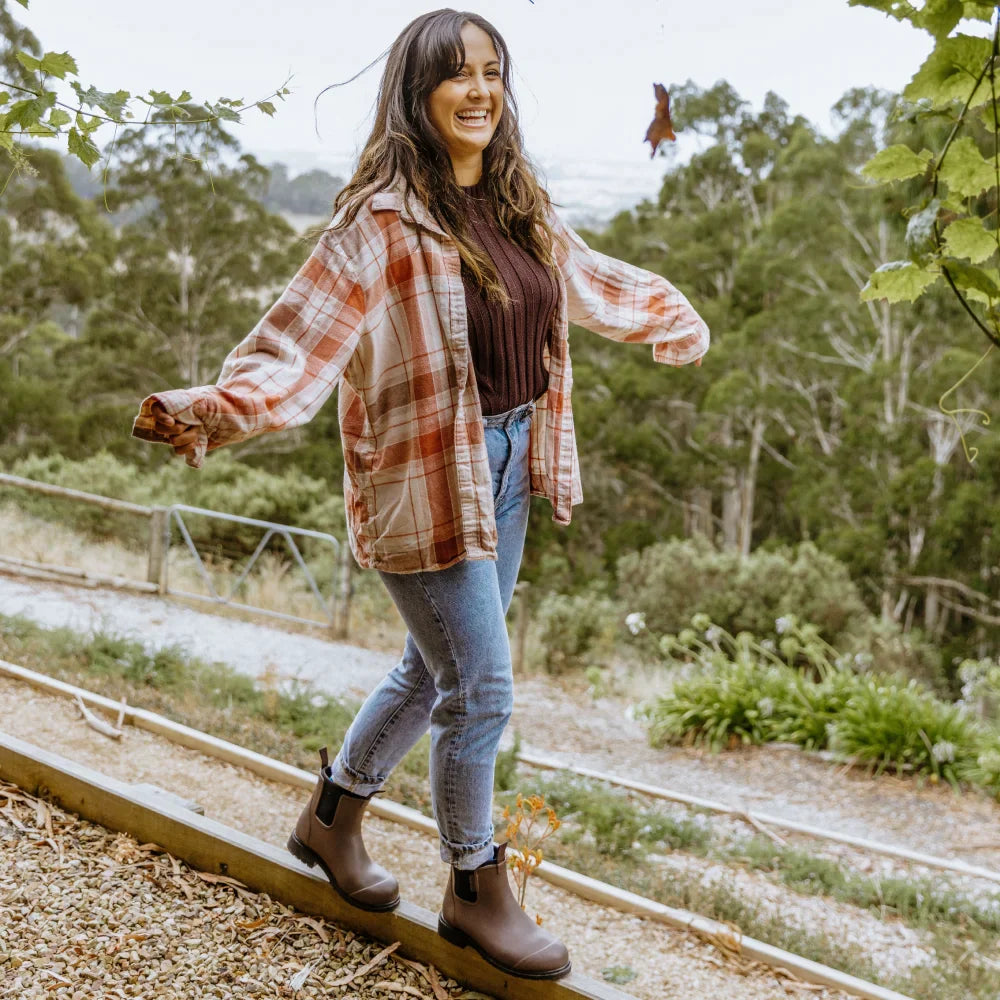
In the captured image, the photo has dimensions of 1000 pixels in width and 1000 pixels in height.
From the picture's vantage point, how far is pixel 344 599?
8.62 m

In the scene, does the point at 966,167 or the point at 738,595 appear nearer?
the point at 966,167

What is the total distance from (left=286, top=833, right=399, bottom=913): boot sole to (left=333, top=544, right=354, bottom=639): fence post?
21.8 feet

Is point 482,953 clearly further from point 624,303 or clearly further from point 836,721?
point 836,721

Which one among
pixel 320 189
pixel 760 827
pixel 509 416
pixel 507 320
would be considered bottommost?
pixel 760 827

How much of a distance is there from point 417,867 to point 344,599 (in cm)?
608

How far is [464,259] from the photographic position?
63.5 inches

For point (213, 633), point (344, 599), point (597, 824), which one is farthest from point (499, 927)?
point (344, 599)

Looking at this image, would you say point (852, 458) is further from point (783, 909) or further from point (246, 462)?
point (783, 909)

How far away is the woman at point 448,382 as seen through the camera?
61.5 inches

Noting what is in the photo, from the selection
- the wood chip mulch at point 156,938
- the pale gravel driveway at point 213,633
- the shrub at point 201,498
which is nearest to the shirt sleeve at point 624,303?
the wood chip mulch at point 156,938

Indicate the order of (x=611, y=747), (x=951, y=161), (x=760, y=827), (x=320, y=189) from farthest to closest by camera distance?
1. (x=320, y=189)
2. (x=611, y=747)
3. (x=760, y=827)
4. (x=951, y=161)

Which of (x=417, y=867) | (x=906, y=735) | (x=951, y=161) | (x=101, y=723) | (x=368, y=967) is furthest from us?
(x=906, y=735)

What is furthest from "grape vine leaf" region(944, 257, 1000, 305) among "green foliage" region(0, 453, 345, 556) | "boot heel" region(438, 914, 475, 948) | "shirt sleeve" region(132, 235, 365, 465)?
"green foliage" region(0, 453, 345, 556)

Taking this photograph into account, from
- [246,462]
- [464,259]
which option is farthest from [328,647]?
[246,462]
